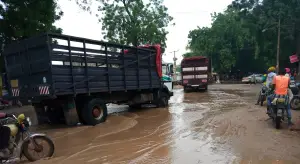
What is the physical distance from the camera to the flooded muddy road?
4.52 metres

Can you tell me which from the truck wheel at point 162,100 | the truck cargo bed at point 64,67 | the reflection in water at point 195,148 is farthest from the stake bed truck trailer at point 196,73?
the reflection in water at point 195,148

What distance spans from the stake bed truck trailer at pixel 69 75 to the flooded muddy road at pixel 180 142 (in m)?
0.80

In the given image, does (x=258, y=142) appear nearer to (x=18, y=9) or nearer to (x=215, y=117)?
(x=215, y=117)

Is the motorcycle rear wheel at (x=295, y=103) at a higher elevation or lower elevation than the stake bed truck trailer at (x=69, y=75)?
lower

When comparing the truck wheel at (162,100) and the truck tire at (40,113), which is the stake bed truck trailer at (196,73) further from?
the truck tire at (40,113)

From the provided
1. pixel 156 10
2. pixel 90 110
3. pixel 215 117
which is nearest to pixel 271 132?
pixel 215 117

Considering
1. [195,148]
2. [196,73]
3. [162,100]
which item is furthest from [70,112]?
[196,73]

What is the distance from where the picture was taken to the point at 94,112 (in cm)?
807

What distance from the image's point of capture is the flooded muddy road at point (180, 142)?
4520 millimetres

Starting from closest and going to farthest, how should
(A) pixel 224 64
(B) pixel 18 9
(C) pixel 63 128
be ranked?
1. (C) pixel 63 128
2. (B) pixel 18 9
3. (A) pixel 224 64

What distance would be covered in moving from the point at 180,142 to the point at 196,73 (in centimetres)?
1526

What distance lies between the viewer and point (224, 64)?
39.8 m

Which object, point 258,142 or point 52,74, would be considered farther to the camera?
point 52,74

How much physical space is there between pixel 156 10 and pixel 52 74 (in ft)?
81.3
